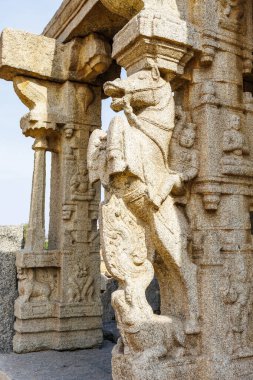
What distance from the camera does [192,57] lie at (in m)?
3.87

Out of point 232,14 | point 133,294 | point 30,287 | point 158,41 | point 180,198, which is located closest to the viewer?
point 133,294

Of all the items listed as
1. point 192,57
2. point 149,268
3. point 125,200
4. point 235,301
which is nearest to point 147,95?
point 192,57

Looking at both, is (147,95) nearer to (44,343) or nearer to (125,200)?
(125,200)

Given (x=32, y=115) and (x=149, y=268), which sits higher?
(x=32, y=115)

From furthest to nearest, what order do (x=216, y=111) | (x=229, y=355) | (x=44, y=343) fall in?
(x=44, y=343)
(x=216, y=111)
(x=229, y=355)

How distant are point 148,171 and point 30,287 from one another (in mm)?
2984

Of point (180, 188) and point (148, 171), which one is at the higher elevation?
point (148, 171)

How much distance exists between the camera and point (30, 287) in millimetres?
5668

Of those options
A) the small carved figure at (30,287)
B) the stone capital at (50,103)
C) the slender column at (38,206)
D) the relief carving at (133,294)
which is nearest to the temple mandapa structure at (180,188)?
the relief carving at (133,294)

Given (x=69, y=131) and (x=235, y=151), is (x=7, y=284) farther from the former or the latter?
(x=235, y=151)

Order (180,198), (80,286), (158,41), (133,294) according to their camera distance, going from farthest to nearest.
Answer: (80,286)
(180,198)
(158,41)
(133,294)

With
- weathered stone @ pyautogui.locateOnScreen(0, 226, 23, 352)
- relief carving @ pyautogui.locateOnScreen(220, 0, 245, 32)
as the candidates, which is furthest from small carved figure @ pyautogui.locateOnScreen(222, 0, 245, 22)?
weathered stone @ pyautogui.locateOnScreen(0, 226, 23, 352)

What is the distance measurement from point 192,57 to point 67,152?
2612 mm

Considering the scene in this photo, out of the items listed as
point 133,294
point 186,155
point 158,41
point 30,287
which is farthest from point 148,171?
point 30,287
